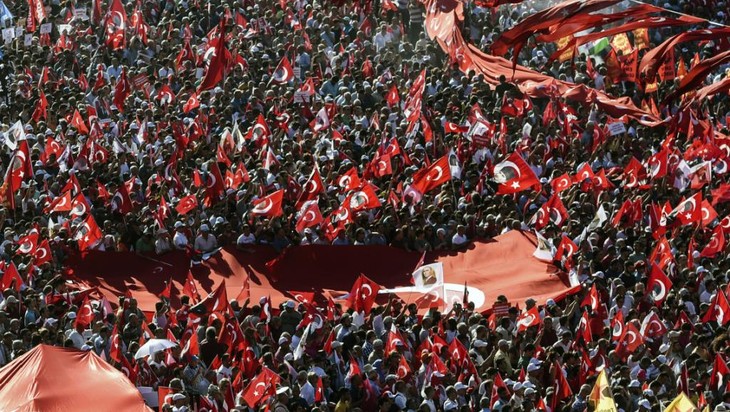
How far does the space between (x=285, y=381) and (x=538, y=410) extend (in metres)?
2.50

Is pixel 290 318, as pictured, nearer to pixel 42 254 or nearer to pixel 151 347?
pixel 151 347

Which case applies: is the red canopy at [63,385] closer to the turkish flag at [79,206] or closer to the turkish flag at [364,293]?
the turkish flag at [364,293]

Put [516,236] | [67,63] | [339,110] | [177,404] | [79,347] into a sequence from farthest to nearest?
[67,63]
[339,110]
[516,236]
[79,347]
[177,404]

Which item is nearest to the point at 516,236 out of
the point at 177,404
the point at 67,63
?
the point at 177,404

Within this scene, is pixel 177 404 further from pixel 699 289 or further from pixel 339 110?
pixel 339 110

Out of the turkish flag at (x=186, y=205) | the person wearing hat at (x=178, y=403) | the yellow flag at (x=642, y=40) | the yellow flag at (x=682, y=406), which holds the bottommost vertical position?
A: the yellow flag at (x=642, y=40)

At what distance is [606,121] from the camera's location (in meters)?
23.9

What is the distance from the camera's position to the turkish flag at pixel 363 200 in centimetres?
2022

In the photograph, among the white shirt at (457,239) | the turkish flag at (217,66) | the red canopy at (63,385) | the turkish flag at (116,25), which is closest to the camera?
the red canopy at (63,385)

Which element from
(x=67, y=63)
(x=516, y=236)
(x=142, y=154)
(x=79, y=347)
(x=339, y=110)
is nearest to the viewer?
(x=79, y=347)

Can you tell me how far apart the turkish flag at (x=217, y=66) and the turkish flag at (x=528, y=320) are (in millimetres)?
8931

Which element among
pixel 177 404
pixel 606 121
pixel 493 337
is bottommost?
pixel 606 121

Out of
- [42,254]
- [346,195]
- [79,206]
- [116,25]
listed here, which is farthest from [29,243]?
[116,25]

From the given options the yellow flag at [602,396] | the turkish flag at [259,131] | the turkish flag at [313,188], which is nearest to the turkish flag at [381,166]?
the turkish flag at [313,188]
